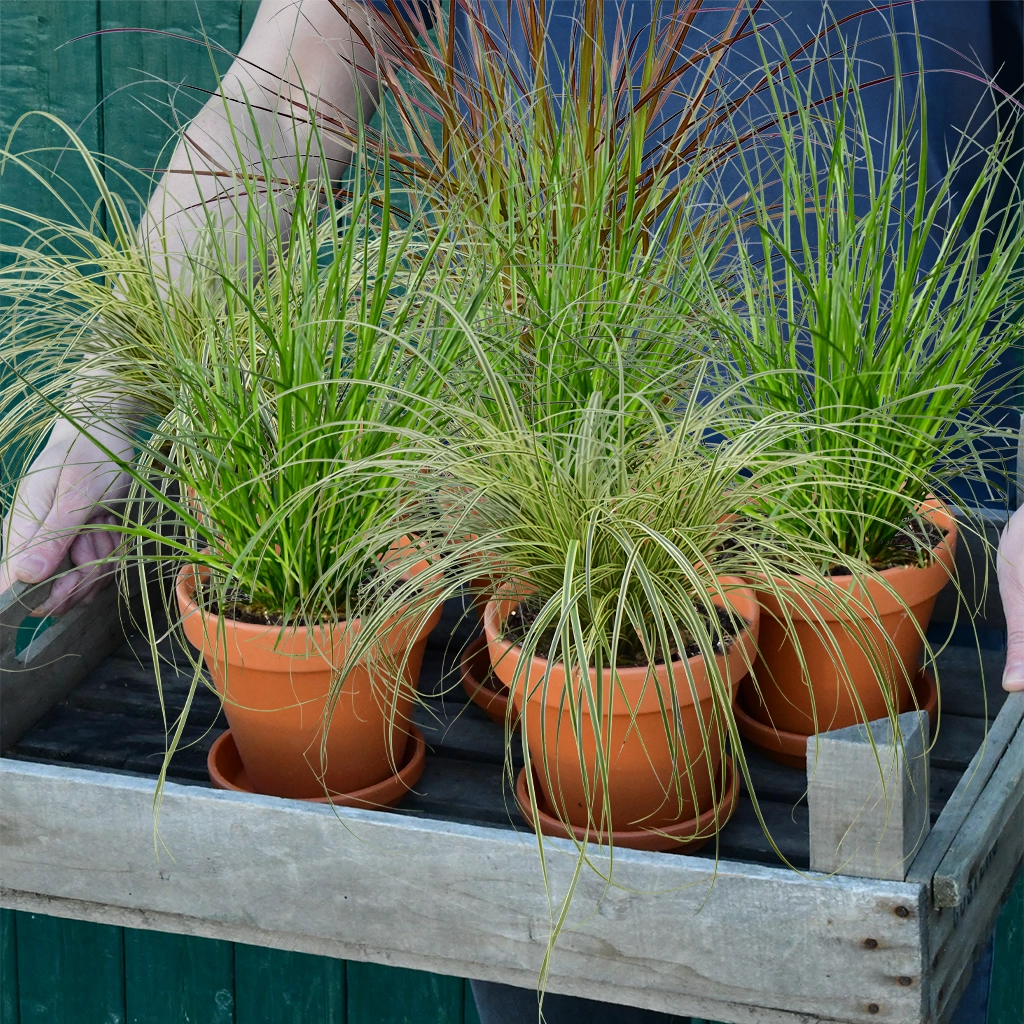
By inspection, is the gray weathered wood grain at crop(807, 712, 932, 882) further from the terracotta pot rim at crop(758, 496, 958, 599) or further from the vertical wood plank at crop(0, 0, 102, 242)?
the vertical wood plank at crop(0, 0, 102, 242)

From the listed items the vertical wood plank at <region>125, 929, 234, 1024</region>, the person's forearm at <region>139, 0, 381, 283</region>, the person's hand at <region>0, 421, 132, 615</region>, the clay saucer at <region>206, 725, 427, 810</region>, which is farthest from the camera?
the vertical wood plank at <region>125, 929, 234, 1024</region>

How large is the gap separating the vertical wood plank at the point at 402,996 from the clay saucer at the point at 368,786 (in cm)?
130

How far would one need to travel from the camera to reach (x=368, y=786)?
85 cm

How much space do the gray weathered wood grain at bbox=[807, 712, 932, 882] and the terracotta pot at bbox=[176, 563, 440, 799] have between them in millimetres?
273

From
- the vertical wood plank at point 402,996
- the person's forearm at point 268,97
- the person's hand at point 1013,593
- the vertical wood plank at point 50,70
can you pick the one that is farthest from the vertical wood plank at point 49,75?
the person's hand at point 1013,593

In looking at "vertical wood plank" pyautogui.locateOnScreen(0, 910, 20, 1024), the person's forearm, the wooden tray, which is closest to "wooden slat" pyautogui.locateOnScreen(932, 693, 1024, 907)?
the wooden tray

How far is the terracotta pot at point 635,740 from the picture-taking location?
74 cm

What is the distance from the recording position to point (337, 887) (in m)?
0.72

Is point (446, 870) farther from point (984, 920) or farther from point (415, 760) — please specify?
point (984, 920)

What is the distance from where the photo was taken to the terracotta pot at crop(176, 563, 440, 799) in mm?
803

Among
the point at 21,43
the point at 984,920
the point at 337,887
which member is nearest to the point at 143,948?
the point at 21,43

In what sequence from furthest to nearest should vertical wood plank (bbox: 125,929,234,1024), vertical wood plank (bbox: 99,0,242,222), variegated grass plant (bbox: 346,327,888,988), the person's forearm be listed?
1. vertical wood plank (bbox: 125,929,234,1024)
2. vertical wood plank (bbox: 99,0,242,222)
3. the person's forearm
4. variegated grass plant (bbox: 346,327,888,988)

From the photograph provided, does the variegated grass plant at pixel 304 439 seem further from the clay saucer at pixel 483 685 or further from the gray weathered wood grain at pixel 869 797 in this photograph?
the gray weathered wood grain at pixel 869 797

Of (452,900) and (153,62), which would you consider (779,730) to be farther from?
(153,62)
